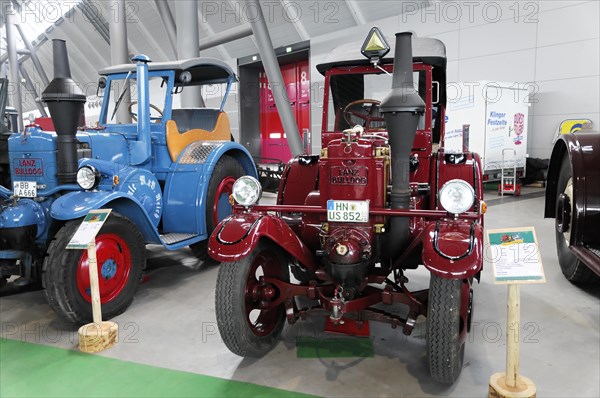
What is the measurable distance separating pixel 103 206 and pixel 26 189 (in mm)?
585

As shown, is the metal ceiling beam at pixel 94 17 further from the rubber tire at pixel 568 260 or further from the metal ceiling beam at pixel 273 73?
the rubber tire at pixel 568 260

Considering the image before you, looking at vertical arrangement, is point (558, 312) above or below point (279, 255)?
below

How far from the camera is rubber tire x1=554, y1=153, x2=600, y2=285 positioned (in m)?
3.66

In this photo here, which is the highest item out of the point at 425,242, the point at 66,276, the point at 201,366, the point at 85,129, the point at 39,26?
the point at 39,26

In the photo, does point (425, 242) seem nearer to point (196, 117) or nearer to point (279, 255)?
point (279, 255)

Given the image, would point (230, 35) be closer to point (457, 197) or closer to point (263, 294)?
point (263, 294)

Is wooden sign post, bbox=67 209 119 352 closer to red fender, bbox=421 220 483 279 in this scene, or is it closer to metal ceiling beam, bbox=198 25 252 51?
red fender, bbox=421 220 483 279

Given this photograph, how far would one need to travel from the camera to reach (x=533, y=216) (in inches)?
257

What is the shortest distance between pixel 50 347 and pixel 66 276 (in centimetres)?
45

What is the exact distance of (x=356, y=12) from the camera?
10164 mm

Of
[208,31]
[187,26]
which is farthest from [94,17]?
[187,26]

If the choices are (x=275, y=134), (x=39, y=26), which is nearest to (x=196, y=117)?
(x=275, y=134)

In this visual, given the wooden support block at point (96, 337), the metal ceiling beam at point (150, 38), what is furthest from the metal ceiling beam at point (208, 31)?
the wooden support block at point (96, 337)

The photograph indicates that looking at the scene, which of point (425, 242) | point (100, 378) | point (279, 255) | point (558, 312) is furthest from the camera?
point (558, 312)
